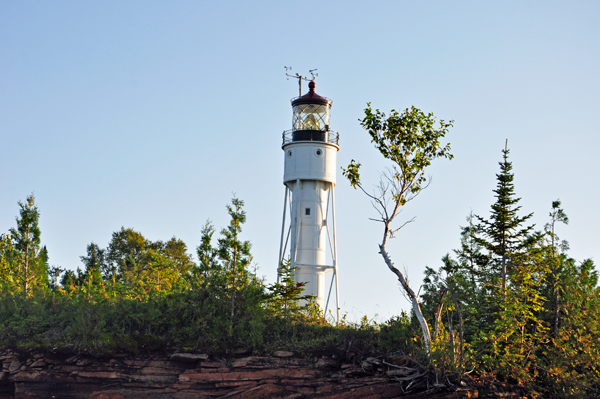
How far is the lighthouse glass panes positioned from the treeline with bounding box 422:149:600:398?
37.4 feet

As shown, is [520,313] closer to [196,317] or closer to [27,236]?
[196,317]

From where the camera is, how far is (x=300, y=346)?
59.2 ft

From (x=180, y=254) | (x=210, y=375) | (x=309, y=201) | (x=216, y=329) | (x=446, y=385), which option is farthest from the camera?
(x=180, y=254)

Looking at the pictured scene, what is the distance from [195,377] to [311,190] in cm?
1354

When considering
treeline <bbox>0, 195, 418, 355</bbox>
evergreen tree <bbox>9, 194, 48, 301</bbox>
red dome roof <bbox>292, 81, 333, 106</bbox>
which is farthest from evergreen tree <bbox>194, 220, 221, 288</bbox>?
red dome roof <bbox>292, 81, 333, 106</bbox>

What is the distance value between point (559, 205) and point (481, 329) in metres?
4.58

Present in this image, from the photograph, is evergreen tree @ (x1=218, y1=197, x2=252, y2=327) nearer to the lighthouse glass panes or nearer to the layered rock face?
the layered rock face

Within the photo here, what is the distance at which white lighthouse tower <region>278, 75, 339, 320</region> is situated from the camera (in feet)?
93.1

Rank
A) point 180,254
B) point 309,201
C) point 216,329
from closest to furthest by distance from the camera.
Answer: point 216,329 → point 309,201 → point 180,254

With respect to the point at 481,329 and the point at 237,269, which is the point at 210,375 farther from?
the point at 481,329

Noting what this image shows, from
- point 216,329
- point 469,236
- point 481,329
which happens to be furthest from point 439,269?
point 216,329

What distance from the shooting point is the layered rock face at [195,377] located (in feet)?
54.3

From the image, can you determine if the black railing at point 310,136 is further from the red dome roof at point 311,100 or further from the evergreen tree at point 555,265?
the evergreen tree at point 555,265

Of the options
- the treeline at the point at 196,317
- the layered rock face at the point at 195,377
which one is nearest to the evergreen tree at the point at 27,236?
the treeline at the point at 196,317
